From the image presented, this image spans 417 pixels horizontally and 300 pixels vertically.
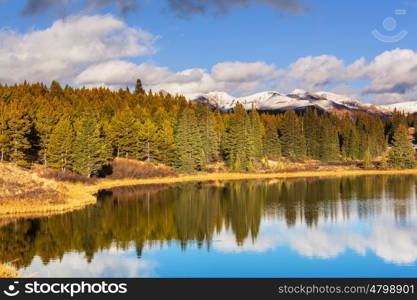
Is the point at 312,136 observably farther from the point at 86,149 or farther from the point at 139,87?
the point at 86,149

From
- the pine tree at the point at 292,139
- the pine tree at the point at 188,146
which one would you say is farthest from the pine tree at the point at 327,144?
the pine tree at the point at 188,146

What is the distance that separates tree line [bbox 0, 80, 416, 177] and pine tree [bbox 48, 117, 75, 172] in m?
0.16

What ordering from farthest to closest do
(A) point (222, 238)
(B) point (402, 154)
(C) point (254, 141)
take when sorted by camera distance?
(B) point (402, 154) → (C) point (254, 141) → (A) point (222, 238)

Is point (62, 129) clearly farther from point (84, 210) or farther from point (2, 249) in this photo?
point (2, 249)

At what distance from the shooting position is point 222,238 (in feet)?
126

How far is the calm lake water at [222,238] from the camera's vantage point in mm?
29172

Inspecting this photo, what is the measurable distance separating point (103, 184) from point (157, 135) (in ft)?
85.8

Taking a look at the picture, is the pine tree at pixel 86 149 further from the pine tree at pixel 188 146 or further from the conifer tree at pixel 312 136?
the conifer tree at pixel 312 136

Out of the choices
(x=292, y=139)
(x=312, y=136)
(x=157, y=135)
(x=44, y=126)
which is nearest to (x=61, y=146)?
(x=44, y=126)

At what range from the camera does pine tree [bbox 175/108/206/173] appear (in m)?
99.8

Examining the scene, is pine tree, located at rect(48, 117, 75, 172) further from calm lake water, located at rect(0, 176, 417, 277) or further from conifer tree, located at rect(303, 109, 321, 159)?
conifer tree, located at rect(303, 109, 321, 159)

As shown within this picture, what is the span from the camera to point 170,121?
115125mm

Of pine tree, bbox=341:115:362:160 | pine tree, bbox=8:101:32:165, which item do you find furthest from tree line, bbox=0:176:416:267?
pine tree, bbox=341:115:362:160

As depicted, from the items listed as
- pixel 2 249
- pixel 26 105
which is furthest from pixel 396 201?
pixel 26 105
